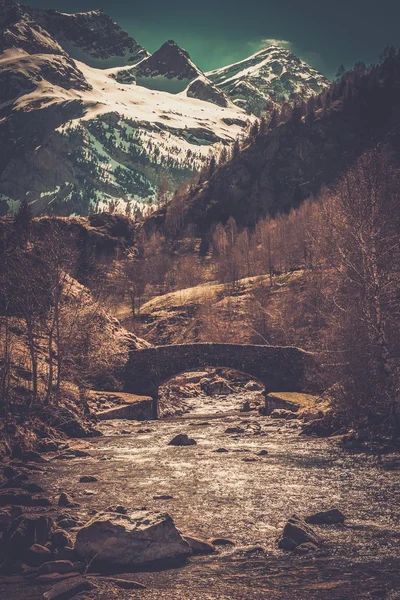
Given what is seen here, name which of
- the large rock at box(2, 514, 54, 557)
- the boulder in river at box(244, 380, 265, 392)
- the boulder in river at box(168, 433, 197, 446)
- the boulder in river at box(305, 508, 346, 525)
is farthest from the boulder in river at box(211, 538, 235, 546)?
the boulder in river at box(244, 380, 265, 392)

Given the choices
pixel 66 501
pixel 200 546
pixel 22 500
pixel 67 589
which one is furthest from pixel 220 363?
pixel 67 589

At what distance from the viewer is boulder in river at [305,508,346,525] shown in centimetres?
1838

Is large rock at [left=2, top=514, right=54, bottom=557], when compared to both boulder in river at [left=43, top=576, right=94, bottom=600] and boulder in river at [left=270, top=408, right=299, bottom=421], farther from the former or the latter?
boulder in river at [left=270, top=408, right=299, bottom=421]

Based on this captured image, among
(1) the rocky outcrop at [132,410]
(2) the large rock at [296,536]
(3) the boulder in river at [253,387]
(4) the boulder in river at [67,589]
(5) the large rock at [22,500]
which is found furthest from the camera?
(3) the boulder in river at [253,387]

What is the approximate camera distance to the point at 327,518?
18453 millimetres

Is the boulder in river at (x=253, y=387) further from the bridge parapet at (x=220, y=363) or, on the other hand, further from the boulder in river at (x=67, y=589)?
the boulder in river at (x=67, y=589)

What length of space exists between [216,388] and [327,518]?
2299 inches

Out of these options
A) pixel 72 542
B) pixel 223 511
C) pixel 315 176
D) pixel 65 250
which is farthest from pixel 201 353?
pixel 315 176

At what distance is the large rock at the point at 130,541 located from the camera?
1485 centimetres

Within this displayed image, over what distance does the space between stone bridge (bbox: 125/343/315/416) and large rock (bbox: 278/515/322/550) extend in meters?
39.6

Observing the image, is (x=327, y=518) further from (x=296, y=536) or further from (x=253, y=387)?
(x=253, y=387)

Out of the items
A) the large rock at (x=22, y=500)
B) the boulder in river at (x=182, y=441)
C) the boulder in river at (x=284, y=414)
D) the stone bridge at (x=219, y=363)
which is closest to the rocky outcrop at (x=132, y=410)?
the stone bridge at (x=219, y=363)

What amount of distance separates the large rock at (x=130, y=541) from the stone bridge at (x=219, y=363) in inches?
1614

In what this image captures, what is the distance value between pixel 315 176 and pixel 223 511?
181 m
